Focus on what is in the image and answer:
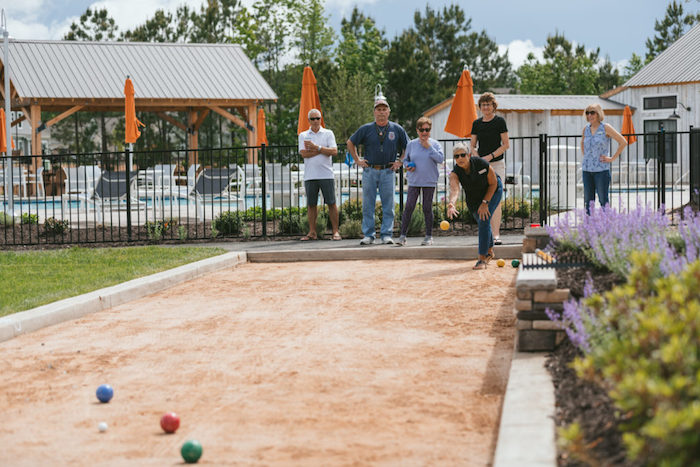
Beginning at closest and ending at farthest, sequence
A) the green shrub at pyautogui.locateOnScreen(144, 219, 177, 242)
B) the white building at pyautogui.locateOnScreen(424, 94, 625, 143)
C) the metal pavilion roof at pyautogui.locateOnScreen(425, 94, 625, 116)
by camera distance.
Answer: the green shrub at pyautogui.locateOnScreen(144, 219, 177, 242), the metal pavilion roof at pyautogui.locateOnScreen(425, 94, 625, 116), the white building at pyautogui.locateOnScreen(424, 94, 625, 143)

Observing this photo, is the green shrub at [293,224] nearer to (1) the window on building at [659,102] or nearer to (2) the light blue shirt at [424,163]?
(2) the light blue shirt at [424,163]

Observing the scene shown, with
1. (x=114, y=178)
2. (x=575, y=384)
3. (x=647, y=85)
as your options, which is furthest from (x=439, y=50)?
(x=575, y=384)

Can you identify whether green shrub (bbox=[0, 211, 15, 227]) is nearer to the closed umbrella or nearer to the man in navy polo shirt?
the man in navy polo shirt

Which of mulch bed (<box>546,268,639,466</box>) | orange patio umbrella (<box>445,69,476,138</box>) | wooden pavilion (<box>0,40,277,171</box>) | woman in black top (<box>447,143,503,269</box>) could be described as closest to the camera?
mulch bed (<box>546,268,639,466</box>)

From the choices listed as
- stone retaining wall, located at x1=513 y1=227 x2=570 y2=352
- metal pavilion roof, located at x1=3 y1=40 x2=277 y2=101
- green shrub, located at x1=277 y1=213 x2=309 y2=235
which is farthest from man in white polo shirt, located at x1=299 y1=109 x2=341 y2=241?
metal pavilion roof, located at x1=3 y1=40 x2=277 y2=101

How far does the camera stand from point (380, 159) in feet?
39.2

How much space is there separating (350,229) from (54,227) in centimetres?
498

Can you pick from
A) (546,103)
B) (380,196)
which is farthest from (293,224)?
(546,103)

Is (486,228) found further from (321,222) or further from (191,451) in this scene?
(191,451)

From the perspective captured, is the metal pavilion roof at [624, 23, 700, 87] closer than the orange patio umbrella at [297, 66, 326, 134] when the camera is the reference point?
No

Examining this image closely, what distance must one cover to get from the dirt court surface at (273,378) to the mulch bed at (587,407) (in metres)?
0.35

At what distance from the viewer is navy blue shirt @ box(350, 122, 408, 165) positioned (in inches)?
471

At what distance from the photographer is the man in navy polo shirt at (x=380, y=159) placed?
39.2 feet

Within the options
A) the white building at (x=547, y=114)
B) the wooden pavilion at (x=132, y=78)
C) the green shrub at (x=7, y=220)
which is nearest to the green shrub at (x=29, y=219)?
the green shrub at (x=7, y=220)
